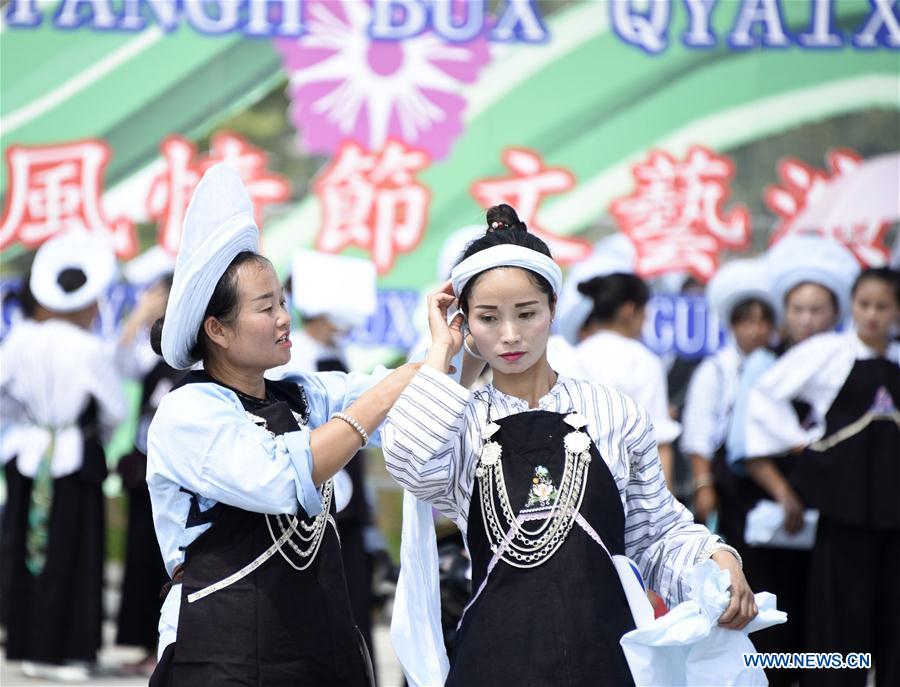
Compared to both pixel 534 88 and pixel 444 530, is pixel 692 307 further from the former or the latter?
pixel 444 530

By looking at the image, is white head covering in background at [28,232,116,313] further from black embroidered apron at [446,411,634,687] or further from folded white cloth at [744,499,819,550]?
black embroidered apron at [446,411,634,687]

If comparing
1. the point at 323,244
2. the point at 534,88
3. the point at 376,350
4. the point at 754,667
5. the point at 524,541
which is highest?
the point at 534,88

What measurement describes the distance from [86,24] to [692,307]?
3.41m

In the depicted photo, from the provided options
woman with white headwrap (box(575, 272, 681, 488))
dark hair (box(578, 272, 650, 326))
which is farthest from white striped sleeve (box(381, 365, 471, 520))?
dark hair (box(578, 272, 650, 326))

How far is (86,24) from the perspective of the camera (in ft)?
23.0

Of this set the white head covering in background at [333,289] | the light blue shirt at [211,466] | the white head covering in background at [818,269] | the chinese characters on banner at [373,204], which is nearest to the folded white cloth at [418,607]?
the light blue shirt at [211,466]

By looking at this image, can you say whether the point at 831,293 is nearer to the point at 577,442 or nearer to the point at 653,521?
the point at 653,521

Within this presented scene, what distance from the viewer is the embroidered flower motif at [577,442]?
258 cm

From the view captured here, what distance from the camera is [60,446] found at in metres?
6.03

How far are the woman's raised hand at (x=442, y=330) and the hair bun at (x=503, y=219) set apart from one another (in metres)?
0.16

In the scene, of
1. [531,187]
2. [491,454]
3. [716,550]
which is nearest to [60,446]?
[531,187]

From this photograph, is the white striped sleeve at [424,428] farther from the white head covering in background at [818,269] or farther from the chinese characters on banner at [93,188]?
the chinese characters on banner at [93,188]

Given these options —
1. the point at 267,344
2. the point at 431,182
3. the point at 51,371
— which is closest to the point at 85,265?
the point at 51,371

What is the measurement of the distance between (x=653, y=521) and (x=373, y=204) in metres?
4.52
